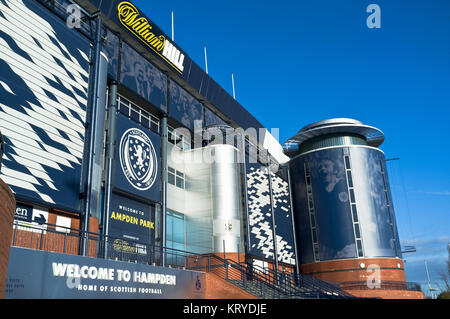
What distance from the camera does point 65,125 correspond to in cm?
2120

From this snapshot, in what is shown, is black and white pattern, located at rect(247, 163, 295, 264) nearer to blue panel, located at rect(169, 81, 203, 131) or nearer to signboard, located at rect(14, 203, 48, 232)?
blue panel, located at rect(169, 81, 203, 131)

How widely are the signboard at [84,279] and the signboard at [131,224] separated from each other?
516cm

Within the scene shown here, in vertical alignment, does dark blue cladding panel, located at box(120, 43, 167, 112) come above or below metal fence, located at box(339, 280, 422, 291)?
above

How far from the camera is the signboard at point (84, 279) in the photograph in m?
13.1

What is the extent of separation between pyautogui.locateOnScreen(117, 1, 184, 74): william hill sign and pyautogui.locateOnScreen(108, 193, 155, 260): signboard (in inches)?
453

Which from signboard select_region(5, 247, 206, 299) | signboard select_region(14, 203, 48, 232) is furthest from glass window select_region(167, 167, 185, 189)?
signboard select_region(14, 203, 48, 232)

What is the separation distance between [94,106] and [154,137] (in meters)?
7.56

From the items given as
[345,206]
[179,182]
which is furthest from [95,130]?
[345,206]

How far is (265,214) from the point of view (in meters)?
41.2

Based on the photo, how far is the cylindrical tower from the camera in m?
42.5

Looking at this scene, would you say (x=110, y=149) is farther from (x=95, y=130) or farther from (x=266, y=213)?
(x=266, y=213)

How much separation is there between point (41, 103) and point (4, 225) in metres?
10.3

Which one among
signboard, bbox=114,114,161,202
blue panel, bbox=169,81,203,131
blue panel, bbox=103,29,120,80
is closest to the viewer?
signboard, bbox=114,114,161,202

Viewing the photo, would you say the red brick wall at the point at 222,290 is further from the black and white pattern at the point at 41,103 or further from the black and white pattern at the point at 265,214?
the black and white pattern at the point at 265,214
